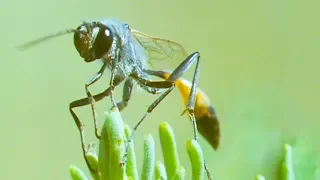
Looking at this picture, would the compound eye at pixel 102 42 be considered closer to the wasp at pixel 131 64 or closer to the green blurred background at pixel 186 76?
the wasp at pixel 131 64

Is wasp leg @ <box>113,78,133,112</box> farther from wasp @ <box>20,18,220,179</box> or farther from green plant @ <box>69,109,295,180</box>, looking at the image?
green plant @ <box>69,109,295,180</box>

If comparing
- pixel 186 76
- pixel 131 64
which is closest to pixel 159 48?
pixel 131 64

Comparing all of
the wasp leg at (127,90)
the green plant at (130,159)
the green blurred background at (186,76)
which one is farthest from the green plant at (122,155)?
the green blurred background at (186,76)

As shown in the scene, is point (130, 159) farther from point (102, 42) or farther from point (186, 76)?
point (186, 76)

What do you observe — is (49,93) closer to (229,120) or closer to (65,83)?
(65,83)

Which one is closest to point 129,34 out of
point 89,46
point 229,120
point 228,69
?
point 89,46

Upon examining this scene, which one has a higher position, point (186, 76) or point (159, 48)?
point (159, 48)
